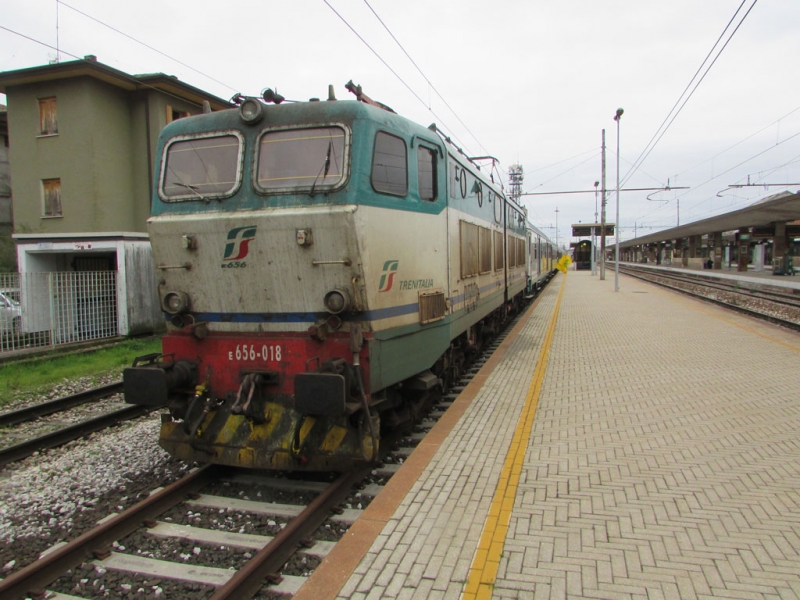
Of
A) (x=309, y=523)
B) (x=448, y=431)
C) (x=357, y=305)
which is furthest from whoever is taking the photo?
(x=448, y=431)

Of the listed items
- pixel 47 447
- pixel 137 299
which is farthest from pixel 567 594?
pixel 137 299

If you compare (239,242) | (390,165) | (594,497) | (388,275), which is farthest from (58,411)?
(594,497)

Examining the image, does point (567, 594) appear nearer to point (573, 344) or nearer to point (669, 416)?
point (669, 416)

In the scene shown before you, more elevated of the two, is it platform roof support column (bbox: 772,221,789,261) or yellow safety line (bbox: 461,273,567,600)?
platform roof support column (bbox: 772,221,789,261)

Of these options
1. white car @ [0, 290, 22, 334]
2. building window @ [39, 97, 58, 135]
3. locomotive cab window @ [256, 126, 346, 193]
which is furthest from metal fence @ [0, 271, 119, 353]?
locomotive cab window @ [256, 126, 346, 193]

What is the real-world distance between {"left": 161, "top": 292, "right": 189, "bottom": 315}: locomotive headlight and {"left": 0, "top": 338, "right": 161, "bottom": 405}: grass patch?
17.2 ft

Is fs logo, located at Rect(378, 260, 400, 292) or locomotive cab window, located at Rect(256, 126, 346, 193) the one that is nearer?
locomotive cab window, located at Rect(256, 126, 346, 193)

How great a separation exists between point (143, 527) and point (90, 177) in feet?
54.2

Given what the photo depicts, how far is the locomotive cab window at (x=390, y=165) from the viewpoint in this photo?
203 inches

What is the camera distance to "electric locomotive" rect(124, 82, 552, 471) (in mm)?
4902

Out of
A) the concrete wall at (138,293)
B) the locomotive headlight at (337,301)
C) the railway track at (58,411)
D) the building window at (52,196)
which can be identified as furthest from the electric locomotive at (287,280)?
the building window at (52,196)

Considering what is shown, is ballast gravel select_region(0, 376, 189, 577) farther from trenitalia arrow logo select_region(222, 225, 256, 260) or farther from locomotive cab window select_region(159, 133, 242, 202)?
locomotive cab window select_region(159, 133, 242, 202)

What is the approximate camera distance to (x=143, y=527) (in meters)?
4.51

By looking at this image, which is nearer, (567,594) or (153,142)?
(567,594)
